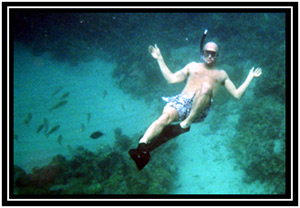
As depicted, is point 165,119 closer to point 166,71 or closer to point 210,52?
point 166,71

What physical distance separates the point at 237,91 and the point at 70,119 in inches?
560

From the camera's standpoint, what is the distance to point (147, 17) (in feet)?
61.0

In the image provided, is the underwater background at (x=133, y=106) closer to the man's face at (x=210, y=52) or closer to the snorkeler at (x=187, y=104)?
the snorkeler at (x=187, y=104)

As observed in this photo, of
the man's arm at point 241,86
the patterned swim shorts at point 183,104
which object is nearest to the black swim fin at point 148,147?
the patterned swim shorts at point 183,104

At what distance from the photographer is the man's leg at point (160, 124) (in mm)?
3528

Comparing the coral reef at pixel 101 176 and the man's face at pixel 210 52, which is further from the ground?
the man's face at pixel 210 52

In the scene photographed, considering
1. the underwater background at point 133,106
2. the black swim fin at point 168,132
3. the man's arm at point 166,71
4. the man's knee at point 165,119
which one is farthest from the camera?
the underwater background at point 133,106

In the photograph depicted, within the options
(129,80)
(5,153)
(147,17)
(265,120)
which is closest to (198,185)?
(265,120)

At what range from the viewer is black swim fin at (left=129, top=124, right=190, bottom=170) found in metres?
3.24

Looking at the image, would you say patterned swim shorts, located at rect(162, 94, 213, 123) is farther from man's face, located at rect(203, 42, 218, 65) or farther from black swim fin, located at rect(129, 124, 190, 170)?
man's face, located at rect(203, 42, 218, 65)

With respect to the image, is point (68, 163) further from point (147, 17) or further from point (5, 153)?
point (147, 17)

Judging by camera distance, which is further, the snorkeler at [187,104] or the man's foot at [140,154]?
the snorkeler at [187,104]

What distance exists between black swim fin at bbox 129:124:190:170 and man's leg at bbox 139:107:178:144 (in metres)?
0.12

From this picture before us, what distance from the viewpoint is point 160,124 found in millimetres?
3689
